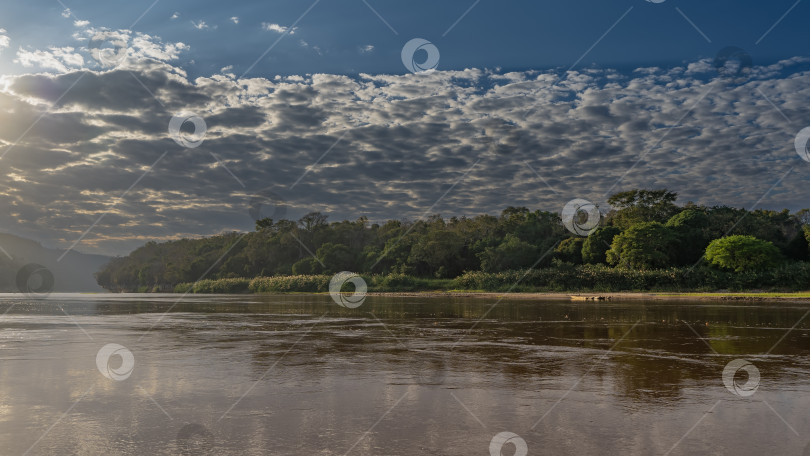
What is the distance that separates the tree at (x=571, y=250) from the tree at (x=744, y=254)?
2228cm

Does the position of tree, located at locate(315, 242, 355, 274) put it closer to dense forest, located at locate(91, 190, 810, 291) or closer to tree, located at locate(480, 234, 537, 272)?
dense forest, located at locate(91, 190, 810, 291)

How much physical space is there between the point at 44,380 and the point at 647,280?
Result: 61.6m

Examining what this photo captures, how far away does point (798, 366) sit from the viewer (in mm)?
11125

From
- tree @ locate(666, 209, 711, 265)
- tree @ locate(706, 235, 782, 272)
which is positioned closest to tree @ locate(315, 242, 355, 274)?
tree @ locate(666, 209, 711, 265)

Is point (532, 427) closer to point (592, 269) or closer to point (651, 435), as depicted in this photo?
point (651, 435)

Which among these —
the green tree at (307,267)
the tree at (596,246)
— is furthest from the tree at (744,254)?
the green tree at (307,267)

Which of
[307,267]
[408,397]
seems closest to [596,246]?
[307,267]

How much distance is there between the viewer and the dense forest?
2579 inches

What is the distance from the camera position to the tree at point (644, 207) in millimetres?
86250

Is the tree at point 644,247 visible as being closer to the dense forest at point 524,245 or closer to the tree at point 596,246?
the dense forest at point 524,245

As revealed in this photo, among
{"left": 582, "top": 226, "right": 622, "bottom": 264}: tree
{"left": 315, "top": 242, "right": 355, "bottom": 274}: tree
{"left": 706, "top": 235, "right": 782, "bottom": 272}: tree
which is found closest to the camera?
{"left": 706, "top": 235, "right": 782, "bottom": 272}: tree

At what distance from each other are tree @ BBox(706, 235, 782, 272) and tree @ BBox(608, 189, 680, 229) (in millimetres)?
24378

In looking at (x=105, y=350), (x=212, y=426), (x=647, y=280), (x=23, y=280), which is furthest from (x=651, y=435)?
(x=23, y=280)

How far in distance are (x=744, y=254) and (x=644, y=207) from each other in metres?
30.0
